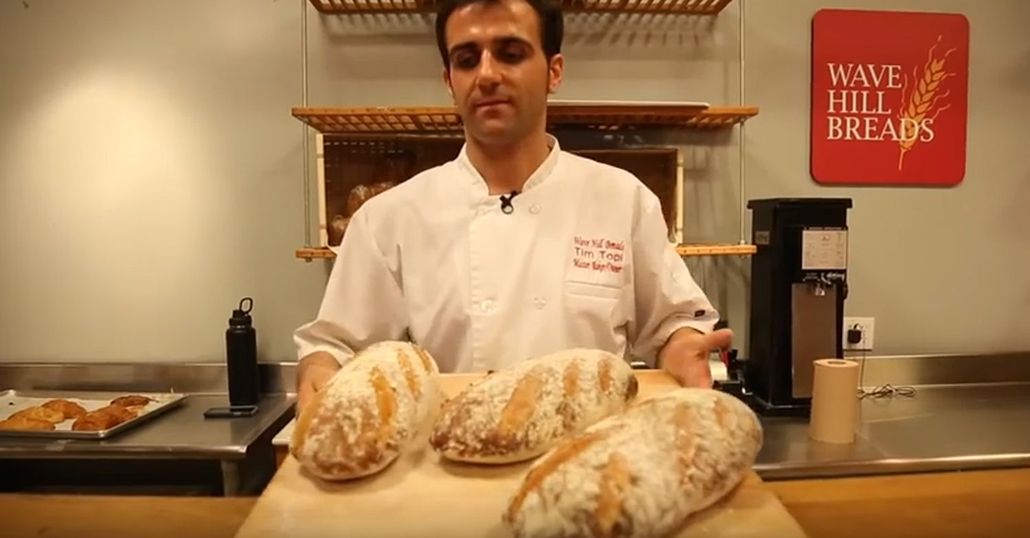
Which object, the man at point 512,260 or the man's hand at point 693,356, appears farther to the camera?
the man at point 512,260

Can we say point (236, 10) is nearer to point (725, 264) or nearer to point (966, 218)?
point (725, 264)

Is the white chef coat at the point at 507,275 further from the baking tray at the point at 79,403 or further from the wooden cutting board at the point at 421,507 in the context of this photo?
the baking tray at the point at 79,403

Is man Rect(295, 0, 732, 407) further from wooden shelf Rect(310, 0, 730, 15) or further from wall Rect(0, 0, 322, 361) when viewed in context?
wall Rect(0, 0, 322, 361)

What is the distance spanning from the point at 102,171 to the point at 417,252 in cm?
141

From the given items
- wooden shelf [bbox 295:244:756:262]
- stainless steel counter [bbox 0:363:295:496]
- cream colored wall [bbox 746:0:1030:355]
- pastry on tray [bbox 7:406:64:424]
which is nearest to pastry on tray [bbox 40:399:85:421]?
pastry on tray [bbox 7:406:64:424]

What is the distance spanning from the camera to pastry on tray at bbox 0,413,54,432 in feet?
5.90

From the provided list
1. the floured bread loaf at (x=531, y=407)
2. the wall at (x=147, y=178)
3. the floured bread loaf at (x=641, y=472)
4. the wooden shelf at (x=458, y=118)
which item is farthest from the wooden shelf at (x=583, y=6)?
the floured bread loaf at (x=641, y=472)

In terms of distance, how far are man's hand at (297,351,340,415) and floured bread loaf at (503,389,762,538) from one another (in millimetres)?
404

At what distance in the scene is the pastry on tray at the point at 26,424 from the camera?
1.80 m

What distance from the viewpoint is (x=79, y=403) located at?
6.83ft

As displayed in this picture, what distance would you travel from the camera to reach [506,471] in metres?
0.78

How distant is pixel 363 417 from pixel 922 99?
217cm

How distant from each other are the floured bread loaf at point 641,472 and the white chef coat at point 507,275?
0.50 meters

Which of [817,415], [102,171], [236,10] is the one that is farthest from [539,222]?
[102,171]
